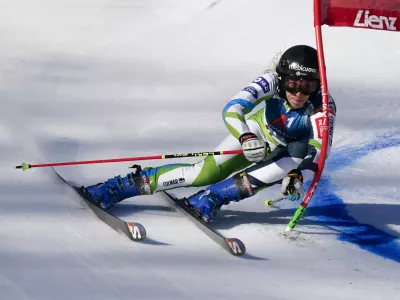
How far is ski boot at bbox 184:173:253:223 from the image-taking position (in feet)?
16.4

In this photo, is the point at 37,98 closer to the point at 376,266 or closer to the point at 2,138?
the point at 2,138

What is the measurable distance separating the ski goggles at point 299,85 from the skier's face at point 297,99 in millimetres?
19

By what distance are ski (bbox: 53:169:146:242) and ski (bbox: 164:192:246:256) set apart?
0.39m

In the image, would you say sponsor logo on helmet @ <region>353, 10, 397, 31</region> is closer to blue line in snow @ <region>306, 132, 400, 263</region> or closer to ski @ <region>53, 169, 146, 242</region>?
blue line in snow @ <region>306, 132, 400, 263</region>

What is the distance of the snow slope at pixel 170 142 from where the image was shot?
4238mm

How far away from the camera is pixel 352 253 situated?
15.8ft

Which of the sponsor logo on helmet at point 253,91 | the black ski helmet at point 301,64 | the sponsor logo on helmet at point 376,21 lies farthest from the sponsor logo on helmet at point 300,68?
the sponsor logo on helmet at point 376,21

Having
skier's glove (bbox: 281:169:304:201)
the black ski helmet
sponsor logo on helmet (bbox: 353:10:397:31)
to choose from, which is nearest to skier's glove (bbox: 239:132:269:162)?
skier's glove (bbox: 281:169:304:201)

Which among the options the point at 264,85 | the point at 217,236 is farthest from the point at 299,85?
the point at 217,236

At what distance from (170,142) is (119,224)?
192cm

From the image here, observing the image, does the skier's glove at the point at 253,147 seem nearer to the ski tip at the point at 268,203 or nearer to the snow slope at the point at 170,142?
the snow slope at the point at 170,142

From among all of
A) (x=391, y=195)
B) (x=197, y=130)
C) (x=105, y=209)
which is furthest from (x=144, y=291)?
(x=197, y=130)

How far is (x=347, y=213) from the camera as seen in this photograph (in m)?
5.51

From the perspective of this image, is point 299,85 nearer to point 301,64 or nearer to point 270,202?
point 301,64
